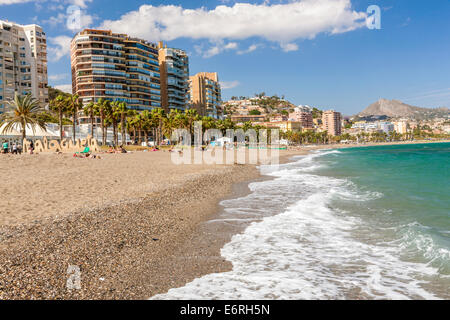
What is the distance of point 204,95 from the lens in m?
143

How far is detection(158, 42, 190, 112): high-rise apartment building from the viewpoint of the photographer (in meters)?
121

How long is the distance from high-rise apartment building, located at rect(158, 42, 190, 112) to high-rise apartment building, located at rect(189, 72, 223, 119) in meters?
9.80

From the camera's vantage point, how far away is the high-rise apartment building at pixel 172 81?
121394mm

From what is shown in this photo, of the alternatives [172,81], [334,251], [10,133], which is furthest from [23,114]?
[172,81]

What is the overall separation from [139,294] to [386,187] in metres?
19.1

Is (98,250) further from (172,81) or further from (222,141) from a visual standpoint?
(172,81)

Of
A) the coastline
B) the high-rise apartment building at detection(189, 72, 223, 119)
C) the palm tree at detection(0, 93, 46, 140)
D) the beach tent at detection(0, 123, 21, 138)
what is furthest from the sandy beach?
the high-rise apartment building at detection(189, 72, 223, 119)

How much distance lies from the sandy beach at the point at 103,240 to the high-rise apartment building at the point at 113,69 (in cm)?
8977

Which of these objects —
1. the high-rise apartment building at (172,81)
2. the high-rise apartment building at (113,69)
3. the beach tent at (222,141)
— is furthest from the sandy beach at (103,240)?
the high-rise apartment building at (172,81)

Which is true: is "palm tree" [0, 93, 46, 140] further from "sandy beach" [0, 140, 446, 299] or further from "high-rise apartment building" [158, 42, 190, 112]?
"high-rise apartment building" [158, 42, 190, 112]

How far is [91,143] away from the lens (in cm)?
4959

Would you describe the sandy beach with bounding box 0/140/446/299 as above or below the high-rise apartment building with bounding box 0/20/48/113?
below

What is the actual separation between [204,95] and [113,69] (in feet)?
167
